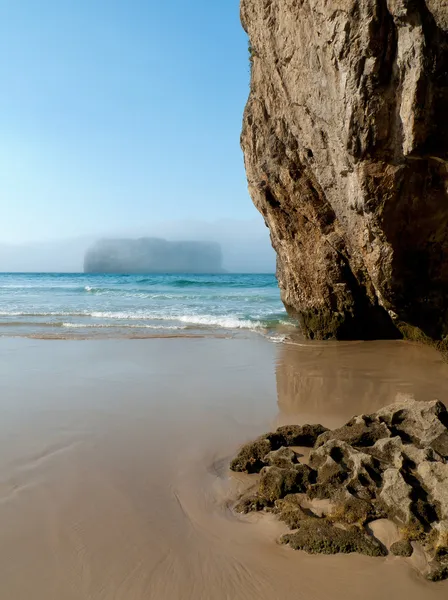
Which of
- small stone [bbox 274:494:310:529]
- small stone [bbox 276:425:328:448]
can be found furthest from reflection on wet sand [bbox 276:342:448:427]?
small stone [bbox 274:494:310:529]

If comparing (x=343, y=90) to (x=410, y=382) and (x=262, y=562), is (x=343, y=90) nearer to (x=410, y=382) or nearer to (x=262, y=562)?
(x=410, y=382)

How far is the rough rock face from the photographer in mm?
5668

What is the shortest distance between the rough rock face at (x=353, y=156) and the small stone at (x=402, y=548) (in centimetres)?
465

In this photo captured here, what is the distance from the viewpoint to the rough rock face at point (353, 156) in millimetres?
5668

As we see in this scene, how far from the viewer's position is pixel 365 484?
3.60 metres

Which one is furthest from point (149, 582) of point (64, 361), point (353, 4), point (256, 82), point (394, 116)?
point (256, 82)

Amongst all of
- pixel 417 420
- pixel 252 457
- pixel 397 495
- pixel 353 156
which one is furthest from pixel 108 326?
pixel 397 495

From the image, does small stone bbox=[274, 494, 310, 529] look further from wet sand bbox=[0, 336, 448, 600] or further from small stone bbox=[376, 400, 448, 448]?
small stone bbox=[376, 400, 448, 448]

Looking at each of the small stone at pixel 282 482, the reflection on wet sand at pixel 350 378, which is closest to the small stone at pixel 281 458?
the small stone at pixel 282 482

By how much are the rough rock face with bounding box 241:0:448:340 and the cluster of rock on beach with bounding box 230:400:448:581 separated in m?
3.55

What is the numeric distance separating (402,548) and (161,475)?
6.77 feet

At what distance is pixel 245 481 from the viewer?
4074 millimetres

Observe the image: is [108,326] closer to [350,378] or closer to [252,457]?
[350,378]

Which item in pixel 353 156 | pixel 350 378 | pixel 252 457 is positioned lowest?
pixel 350 378
